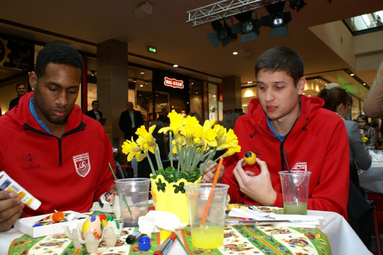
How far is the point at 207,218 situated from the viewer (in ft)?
→ 2.68

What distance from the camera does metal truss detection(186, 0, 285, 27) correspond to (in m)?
6.20

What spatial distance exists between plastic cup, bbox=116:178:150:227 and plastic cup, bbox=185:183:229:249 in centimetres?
26

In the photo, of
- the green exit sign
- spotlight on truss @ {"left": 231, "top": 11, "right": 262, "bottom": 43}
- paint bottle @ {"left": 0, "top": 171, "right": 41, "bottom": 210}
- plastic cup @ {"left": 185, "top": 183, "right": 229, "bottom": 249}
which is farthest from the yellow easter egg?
the green exit sign

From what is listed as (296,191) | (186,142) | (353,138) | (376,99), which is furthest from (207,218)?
(353,138)

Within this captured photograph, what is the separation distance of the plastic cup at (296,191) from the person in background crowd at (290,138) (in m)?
0.19

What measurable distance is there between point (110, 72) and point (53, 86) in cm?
746

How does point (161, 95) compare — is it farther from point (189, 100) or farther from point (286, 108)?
point (286, 108)

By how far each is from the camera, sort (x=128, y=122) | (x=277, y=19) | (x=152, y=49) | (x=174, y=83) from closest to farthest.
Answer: (x=277, y=19) < (x=128, y=122) < (x=152, y=49) < (x=174, y=83)

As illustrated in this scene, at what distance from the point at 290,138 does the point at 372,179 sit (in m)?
2.22

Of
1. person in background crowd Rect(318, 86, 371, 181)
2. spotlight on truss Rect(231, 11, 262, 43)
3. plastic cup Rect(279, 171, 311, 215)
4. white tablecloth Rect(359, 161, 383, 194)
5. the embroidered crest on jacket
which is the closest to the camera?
plastic cup Rect(279, 171, 311, 215)

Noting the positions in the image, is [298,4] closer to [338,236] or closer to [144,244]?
[338,236]

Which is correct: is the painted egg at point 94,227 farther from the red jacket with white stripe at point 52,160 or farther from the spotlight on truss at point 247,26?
the spotlight on truss at point 247,26

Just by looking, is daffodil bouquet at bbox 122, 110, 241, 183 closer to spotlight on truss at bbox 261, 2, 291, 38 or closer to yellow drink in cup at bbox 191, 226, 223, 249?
yellow drink in cup at bbox 191, 226, 223, 249

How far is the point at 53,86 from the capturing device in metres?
1.53
